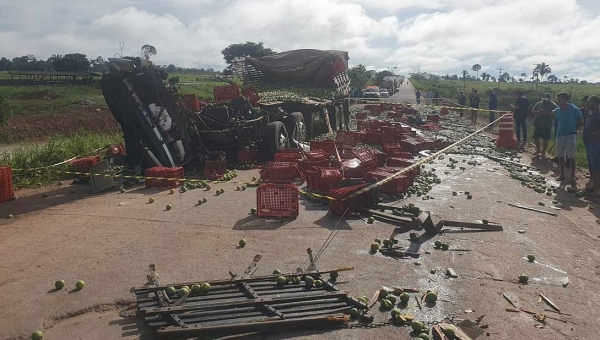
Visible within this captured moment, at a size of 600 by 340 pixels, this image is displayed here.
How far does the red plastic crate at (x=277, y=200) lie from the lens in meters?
8.52

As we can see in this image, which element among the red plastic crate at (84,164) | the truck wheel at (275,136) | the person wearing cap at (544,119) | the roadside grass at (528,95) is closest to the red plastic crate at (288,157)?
the truck wheel at (275,136)

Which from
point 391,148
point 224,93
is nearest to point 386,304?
point 391,148

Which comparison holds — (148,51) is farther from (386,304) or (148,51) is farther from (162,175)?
(386,304)

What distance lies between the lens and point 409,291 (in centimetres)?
540

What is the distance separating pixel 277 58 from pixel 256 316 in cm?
1801

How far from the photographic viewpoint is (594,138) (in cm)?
1000

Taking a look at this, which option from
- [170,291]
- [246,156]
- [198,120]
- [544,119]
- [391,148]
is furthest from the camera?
[544,119]

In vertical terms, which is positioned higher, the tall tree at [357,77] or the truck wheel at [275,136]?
the tall tree at [357,77]

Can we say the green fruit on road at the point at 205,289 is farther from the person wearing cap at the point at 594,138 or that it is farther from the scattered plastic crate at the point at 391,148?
the scattered plastic crate at the point at 391,148

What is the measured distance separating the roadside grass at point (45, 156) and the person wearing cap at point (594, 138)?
43.3 ft

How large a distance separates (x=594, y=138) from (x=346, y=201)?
606 cm

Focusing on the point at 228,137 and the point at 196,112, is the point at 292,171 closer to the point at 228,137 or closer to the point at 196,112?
the point at 228,137

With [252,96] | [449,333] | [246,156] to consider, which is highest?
[252,96]

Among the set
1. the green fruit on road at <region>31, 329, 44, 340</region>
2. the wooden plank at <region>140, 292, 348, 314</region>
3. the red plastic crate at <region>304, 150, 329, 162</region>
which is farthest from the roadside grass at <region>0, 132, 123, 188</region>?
the wooden plank at <region>140, 292, 348, 314</region>
